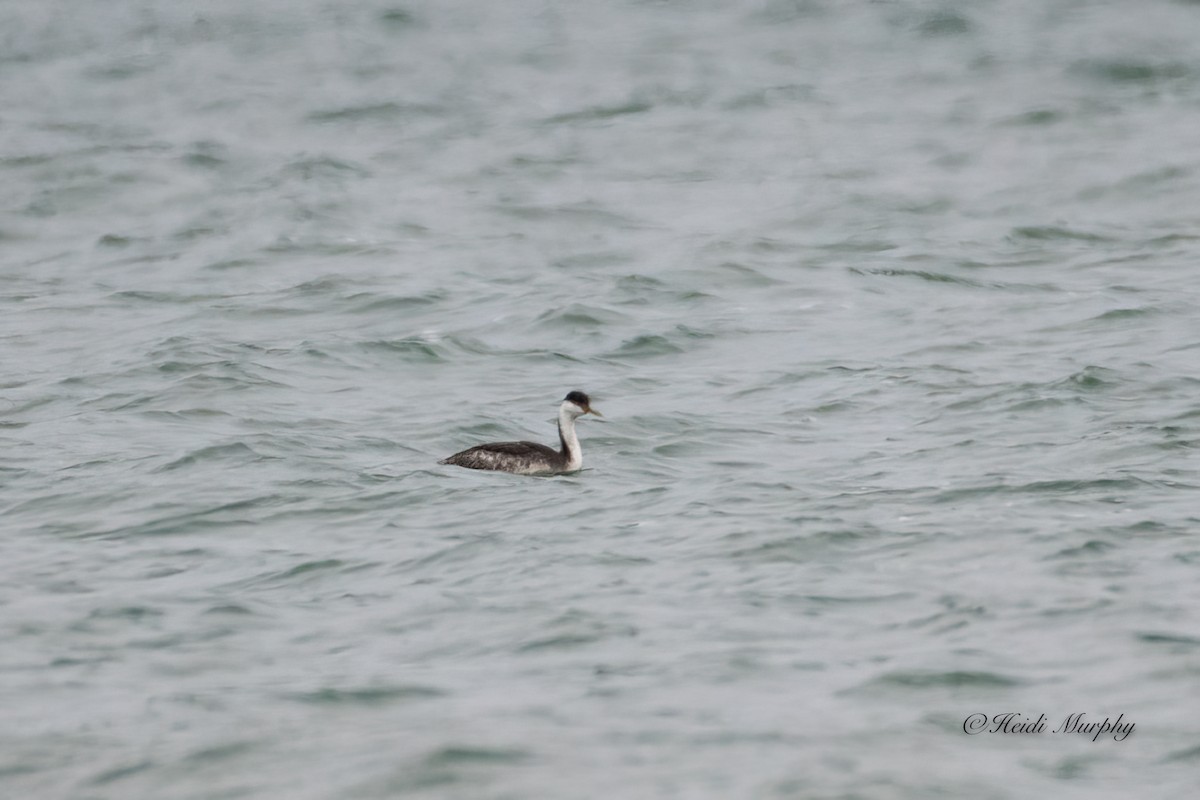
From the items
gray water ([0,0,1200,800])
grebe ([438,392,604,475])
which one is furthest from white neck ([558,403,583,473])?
gray water ([0,0,1200,800])

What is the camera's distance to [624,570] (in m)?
11.7

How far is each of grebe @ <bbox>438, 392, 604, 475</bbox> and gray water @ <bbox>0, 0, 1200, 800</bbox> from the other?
7.3 inches

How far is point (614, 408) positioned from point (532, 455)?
2.36 m

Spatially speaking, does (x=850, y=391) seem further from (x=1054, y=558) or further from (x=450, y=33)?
(x=450, y=33)

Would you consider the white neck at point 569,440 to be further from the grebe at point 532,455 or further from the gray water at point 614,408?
the gray water at point 614,408

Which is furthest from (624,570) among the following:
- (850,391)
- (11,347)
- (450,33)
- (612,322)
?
(450,33)

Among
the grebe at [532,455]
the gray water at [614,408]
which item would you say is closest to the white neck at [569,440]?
the grebe at [532,455]

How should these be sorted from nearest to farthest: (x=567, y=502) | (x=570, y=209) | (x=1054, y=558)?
(x=1054, y=558)
(x=567, y=502)
(x=570, y=209)

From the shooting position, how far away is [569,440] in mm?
15297

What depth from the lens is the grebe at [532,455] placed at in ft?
48.8

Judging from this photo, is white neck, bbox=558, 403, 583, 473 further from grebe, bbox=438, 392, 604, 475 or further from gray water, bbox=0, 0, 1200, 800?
gray water, bbox=0, 0, 1200, 800

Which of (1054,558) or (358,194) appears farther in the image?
(358,194)

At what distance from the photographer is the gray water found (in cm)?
903

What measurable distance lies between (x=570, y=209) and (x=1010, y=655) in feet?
57.7
